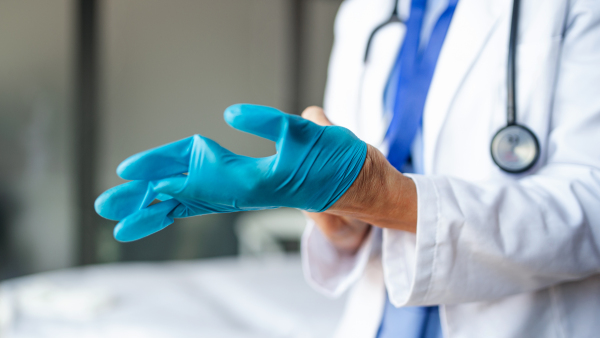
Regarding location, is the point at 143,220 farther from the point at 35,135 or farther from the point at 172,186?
the point at 35,135

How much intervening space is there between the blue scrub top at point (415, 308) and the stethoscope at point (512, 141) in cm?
13

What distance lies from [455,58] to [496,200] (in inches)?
10.9

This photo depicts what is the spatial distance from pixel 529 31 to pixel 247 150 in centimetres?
282

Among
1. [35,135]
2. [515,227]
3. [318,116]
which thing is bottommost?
[35,135]

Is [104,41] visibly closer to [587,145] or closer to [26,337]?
[26,337]

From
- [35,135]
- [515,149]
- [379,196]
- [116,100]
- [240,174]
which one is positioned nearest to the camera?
[240,174]

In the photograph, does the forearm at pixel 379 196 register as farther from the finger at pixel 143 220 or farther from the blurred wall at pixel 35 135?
the blurred wall at pixel 35 135

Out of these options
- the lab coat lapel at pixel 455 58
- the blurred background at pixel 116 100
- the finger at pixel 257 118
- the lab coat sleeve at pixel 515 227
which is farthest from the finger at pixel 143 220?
the blurred background at pixel 116 100

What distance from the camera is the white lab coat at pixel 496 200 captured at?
0.57 meters

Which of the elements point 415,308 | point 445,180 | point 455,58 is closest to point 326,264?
point 415,308

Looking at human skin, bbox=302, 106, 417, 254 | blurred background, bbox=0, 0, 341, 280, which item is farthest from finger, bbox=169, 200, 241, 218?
blurred background, bbox=0, 0, 341, 280

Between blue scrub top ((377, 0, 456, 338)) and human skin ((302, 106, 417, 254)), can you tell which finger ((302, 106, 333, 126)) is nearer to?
human skin ((302, 106, 417, 254))

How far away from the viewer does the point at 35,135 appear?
8.55 feet

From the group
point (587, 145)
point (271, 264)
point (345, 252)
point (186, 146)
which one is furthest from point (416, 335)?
point (271, 264)
